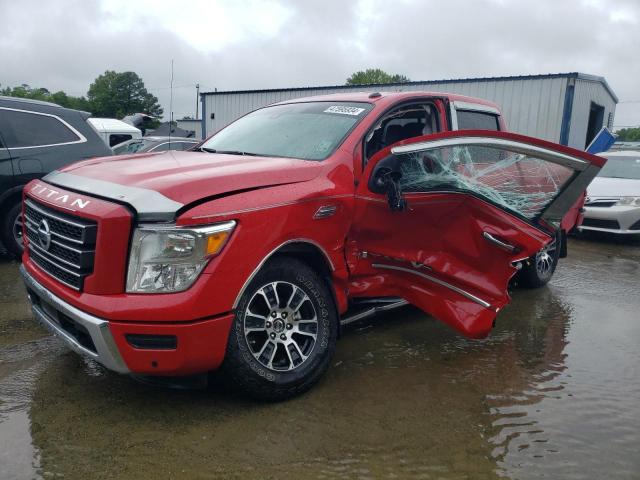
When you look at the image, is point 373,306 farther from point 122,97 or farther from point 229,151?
point 122,97

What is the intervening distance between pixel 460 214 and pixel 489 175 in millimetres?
312

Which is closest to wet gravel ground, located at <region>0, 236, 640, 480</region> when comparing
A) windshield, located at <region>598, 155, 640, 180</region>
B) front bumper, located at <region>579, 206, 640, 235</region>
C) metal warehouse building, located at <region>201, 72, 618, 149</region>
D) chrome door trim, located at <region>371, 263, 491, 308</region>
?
chrome door trim, located at <region>371, 263, 491, 308</region>

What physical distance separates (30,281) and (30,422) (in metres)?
0.85

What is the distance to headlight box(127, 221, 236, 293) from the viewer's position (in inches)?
103

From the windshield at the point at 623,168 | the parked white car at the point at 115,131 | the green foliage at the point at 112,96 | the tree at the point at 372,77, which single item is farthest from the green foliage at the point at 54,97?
the windshield at the point at 623,168

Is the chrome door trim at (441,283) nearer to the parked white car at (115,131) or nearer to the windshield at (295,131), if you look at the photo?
the windshield at (295,131)

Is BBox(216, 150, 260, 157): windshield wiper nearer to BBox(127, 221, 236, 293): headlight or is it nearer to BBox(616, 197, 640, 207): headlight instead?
BBox(127, 221, 236, 293): headlight

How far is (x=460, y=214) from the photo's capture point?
3.54m

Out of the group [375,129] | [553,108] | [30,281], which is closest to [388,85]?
[553,108]

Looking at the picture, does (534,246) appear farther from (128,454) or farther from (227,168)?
(128,454)

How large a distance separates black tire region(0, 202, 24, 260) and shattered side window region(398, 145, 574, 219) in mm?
4525

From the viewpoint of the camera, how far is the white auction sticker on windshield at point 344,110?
386cm

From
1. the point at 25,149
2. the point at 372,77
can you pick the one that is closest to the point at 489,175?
the point at 25,149

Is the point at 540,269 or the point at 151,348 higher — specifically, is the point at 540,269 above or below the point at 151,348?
below
